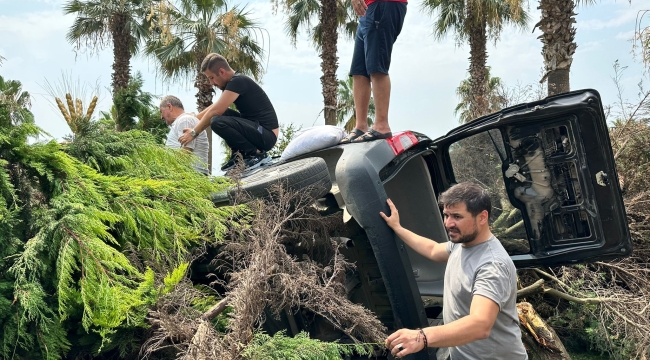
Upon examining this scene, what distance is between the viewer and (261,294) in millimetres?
2436

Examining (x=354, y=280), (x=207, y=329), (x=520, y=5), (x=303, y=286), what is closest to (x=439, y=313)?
(x=354, y=280)

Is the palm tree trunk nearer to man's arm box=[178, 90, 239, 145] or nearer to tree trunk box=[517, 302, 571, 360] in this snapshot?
man's arm box=[178, 90, 239, 145]

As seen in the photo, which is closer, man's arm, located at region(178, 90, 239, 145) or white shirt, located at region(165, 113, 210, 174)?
man's arm, located at region(178, 90, 239, 145)

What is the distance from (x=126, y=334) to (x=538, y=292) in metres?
4.46

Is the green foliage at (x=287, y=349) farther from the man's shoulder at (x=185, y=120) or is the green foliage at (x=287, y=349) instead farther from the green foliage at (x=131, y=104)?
the man's shoulder at (x=185, y=120)

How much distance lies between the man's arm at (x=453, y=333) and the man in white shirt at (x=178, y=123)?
9.81 ft

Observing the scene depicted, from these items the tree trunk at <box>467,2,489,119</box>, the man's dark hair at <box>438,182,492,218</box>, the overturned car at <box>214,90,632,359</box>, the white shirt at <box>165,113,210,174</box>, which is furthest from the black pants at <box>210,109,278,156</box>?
the tree trunk at <box>467,2,489,119</box>

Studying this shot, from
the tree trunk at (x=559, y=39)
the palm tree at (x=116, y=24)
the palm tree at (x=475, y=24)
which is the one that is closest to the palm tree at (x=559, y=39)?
the tree trunk at (x=559, y=39)

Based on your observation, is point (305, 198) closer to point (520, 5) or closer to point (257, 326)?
point (257, 326)

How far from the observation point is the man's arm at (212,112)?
473 cm

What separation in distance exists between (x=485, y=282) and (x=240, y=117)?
9.87 ft

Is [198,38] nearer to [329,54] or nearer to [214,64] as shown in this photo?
[329,54]

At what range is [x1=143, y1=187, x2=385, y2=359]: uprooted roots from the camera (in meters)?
2.23

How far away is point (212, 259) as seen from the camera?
2982 millimetres
